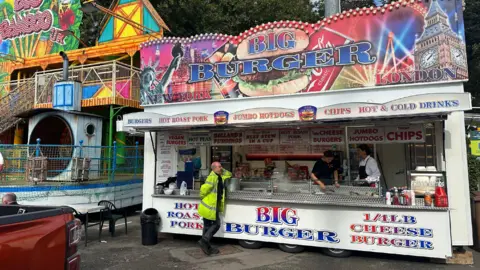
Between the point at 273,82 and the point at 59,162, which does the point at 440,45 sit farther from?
the point at 59,162

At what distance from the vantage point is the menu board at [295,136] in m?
7.84

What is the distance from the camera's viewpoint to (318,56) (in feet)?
25.1

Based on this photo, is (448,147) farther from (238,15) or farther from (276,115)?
(238,15)

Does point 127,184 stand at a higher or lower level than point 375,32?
lower

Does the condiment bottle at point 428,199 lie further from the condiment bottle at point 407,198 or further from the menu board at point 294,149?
the menu board at point 294,149

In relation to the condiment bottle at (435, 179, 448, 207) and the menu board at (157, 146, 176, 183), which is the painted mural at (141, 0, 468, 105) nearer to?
the menu board at (157, 146, 176, 183)

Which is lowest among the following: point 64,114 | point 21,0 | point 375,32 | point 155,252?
point 155,252

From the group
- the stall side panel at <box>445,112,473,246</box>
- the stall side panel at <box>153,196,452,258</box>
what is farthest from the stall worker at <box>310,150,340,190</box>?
the stall side panel at <box>445,112,473,246</box>

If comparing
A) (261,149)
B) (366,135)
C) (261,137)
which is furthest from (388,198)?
(261,149)

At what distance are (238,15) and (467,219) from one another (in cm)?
→ 1506

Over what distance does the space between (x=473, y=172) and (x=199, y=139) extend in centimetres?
756

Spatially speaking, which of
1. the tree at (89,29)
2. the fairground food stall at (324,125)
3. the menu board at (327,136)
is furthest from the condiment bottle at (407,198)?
the tree at (89,29)

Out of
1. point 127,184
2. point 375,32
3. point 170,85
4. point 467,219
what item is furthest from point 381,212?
point 127,184

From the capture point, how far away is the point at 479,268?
5.86m
